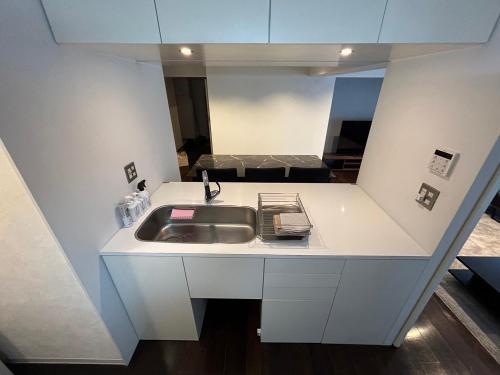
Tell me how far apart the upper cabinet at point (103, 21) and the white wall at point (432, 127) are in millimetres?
1362

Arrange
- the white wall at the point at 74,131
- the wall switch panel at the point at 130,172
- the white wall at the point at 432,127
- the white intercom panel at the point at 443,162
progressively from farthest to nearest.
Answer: the wall switch panel at the point at 130,172 < the white intercom panel at the point at 443,162 < the white wall at the point at 432,127 < the white wall at the point at 74,131

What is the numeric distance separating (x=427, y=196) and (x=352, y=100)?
444cm

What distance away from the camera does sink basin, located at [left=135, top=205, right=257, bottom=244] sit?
5.00 ft

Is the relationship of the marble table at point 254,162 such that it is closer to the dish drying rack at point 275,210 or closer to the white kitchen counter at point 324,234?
the white kitchen counter at point 324,234

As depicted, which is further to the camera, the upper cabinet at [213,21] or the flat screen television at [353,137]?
the flat screen television at [353,137]

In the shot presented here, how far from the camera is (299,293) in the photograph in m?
1.22

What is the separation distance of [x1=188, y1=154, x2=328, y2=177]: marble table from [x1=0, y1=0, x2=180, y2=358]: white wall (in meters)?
1.61

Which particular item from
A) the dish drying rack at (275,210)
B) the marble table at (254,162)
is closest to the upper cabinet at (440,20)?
the dish drying rack at (275,210)

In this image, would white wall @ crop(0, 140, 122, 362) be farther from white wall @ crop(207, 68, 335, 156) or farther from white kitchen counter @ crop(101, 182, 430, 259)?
white wall @ crop(207, 68, 335, 156)

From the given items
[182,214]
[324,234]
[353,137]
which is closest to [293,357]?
[324,234]

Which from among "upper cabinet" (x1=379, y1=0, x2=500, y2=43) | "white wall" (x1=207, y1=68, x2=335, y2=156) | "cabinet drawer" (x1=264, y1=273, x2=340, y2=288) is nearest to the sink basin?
"cabinet drawer" (x1=264, y1=273, x2=340, y2=288)

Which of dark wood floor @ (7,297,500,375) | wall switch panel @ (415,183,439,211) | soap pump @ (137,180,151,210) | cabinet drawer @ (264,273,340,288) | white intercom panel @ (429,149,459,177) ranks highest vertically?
white intercom panel @ (429,149,459,177)

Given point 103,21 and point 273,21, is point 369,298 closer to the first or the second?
point 273,21

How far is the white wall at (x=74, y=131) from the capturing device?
0.71 meters
